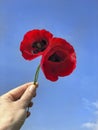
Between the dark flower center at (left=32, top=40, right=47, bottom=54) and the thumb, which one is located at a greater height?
the dark flower center at (left=32, top=40, right=47, bottom=54)

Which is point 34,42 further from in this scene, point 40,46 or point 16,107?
point 16,107

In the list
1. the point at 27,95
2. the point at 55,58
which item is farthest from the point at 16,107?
the point at 55,58

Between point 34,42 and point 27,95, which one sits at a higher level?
point 34,42

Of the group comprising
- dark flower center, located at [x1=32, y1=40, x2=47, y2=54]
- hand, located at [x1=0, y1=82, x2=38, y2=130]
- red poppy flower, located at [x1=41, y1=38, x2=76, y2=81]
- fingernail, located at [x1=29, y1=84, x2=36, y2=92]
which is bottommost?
hand, located at [x1=0, y1=82, x2=38, y2=130]

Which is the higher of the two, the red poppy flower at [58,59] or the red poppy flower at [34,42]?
the red poppy flower at [34,42]

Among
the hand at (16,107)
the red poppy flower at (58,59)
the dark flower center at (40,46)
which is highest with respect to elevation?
the dark flower center at (40,46)
